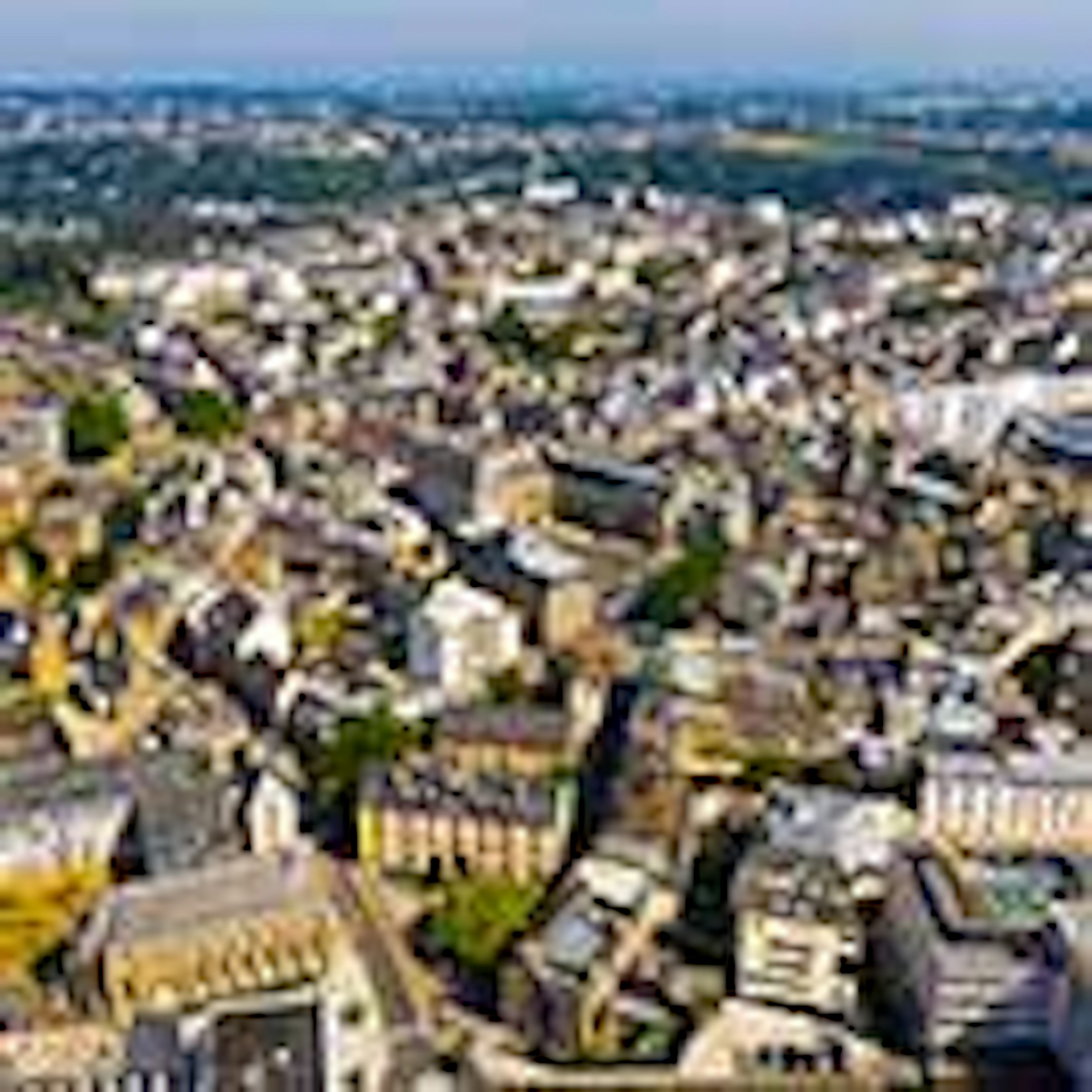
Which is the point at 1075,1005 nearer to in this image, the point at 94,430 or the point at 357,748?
the point at 357,748

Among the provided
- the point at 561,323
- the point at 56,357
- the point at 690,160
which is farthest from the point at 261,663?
the point at 690,160

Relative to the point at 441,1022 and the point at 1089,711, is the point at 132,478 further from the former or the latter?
the point at 441,1022

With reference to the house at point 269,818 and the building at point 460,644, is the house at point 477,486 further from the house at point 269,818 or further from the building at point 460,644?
the house at point 269,818

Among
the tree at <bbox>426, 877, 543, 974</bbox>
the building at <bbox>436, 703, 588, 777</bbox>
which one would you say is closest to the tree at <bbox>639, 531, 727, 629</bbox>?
the building at <bbox>436, 703, 588, 777</bbox>

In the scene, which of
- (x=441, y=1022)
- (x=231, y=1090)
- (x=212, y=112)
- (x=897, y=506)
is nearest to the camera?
(x=231, y=1090)

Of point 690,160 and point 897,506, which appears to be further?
point 690,160

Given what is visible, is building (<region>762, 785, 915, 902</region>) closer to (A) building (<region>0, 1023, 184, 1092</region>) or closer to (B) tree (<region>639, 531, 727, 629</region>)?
(A) building (<region>0, 1023, 184, 1092</region>)
